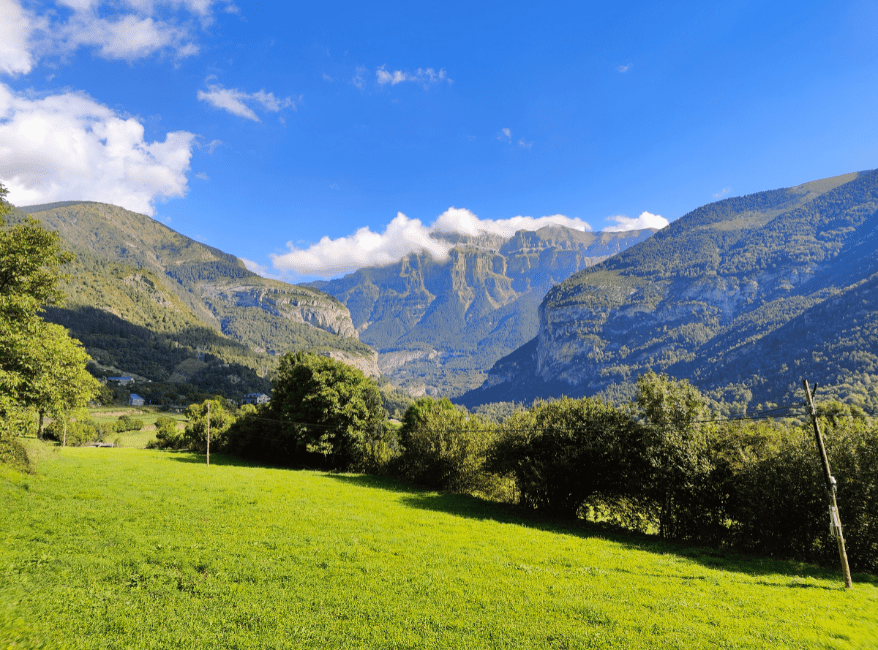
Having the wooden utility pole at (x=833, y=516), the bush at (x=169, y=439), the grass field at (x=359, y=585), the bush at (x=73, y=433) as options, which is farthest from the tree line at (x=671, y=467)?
the bush at (x=73, y=433)

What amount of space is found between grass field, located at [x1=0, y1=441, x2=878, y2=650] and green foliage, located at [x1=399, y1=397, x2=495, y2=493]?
42.1 feet

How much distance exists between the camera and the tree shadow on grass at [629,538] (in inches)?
652

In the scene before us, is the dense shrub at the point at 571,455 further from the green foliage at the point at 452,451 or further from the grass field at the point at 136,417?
the grass field at the point at 136,417

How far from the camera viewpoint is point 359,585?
1216 centimetres

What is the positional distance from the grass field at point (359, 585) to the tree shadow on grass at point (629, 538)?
0.20 metres

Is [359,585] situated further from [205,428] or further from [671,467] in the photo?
[205,428]

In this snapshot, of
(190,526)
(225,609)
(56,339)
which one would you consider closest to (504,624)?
(225,609)

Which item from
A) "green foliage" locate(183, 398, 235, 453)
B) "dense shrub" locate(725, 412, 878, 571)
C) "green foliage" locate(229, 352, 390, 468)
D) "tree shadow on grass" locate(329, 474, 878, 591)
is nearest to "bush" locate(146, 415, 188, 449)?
"green foliage" locate(183, 398, 235, 453)

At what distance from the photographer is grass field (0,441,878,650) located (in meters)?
9.39

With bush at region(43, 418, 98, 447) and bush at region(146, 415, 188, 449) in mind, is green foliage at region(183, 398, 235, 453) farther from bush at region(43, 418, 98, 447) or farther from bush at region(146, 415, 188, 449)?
bush at region(43, 418, 98, 447)

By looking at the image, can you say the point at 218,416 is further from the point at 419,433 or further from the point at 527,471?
the point at 527,471

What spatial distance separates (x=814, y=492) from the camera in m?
18.5

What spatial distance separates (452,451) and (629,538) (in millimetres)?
15357

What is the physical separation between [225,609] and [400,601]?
470 centimetres
